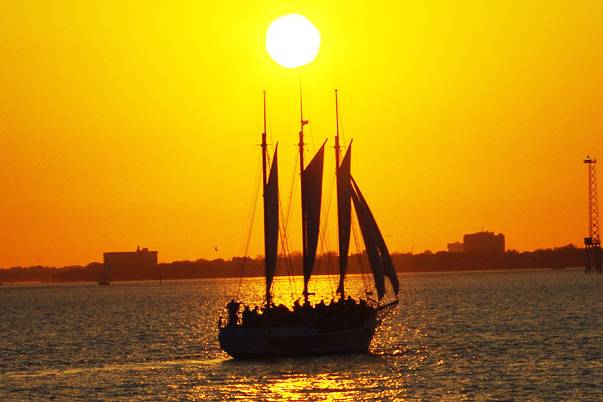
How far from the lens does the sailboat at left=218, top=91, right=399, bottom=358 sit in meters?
81.2

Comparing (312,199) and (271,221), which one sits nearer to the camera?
(271,221)

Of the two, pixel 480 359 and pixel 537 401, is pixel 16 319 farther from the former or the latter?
pixel 537 401

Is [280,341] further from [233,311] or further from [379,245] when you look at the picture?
Answer: [379,245]

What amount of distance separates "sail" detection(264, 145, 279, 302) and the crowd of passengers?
3.73 metres

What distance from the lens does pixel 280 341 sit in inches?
3196

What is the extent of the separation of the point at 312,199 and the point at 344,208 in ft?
8.61

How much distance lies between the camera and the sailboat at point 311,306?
3199 inches

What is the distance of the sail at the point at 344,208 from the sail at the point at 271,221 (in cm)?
527

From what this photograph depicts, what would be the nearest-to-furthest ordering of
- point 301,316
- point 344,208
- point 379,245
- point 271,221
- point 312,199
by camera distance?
point 301,316 < point 271,221 < point 379,245 < point 312,199 < point 344,208

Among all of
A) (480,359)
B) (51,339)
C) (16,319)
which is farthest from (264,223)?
(16,319)

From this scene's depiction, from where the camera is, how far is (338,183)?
3479 inches

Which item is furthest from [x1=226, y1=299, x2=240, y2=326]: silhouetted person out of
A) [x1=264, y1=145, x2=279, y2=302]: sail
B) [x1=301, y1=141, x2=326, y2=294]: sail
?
[x1=301, y1=141, x2=326, y2=294]: sail

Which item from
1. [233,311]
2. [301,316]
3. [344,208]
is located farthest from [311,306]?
A: [344,208]

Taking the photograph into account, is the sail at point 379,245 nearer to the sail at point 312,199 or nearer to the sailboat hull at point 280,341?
the sail at point 312,199
